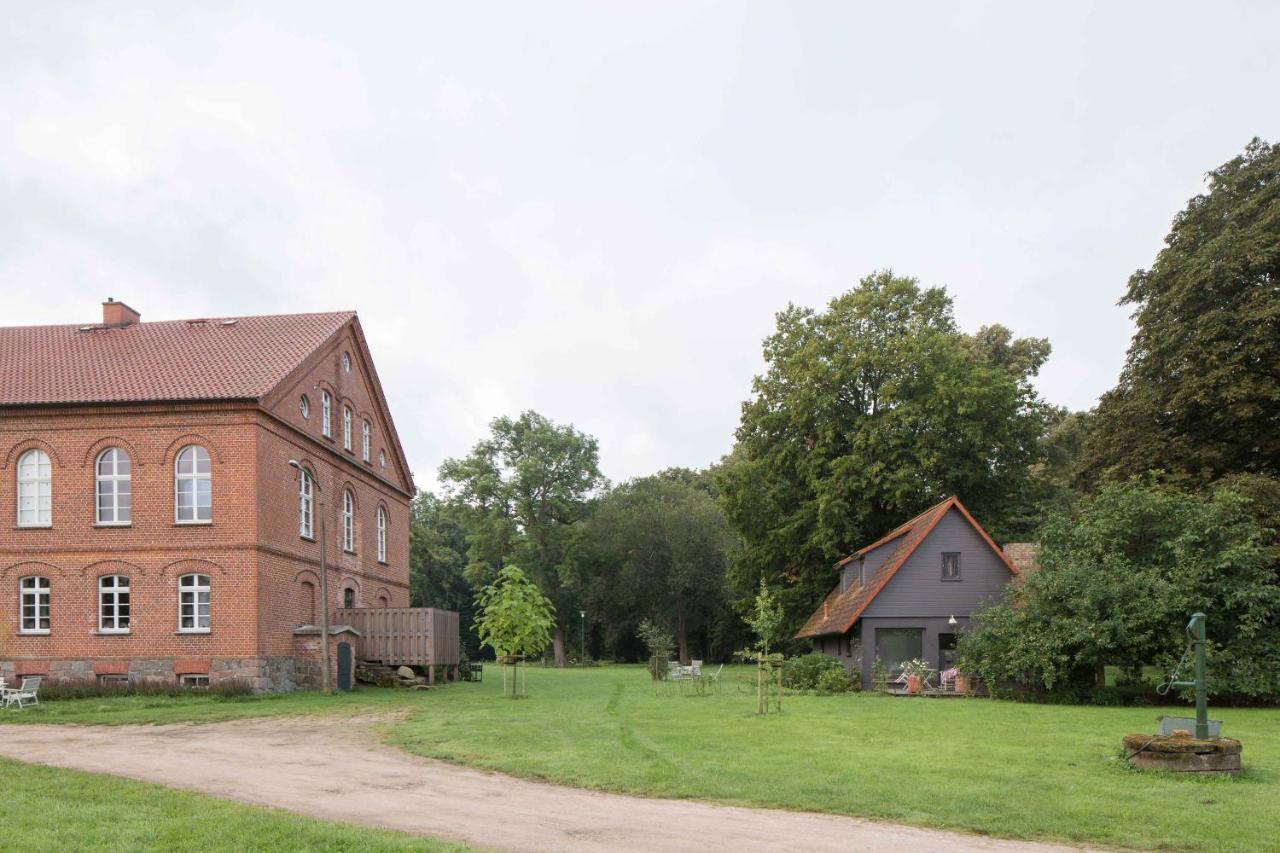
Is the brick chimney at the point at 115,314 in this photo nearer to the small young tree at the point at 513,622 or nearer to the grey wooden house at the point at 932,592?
the small young tree at the point at 513,622

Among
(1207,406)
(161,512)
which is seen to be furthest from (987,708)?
(161,512)

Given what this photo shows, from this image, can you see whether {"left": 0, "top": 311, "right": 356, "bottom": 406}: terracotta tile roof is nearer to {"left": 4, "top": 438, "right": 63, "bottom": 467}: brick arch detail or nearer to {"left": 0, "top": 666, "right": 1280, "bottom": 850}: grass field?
{"left": 4, "top": 438, "right": 63, "bottom": 467}: brick arch detail

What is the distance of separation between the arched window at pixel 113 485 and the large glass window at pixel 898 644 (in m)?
22.5

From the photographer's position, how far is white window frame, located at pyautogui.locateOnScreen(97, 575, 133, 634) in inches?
Answer: 1222

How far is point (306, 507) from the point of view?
35500 millimetres

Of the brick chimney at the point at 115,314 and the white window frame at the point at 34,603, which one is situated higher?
the brick chimney at the point at 115,314

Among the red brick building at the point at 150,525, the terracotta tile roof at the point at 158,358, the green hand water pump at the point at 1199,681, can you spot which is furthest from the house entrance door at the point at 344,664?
the green hand water pump at the point at 1199,681

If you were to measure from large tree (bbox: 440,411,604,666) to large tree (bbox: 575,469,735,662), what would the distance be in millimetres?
2039

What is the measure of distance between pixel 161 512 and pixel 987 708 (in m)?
22.4

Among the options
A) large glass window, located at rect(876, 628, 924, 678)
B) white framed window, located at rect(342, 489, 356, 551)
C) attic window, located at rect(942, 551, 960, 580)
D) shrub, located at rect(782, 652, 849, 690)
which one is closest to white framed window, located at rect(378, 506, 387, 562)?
white framed window, located at rect(342, 489, 356, 551)

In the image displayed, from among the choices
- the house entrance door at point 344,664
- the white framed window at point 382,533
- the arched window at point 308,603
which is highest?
the white framed window at point 382,533

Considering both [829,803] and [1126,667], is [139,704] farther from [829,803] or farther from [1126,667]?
[1126,667]

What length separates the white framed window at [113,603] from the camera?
31.1 metres

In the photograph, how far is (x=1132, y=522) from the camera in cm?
2917
